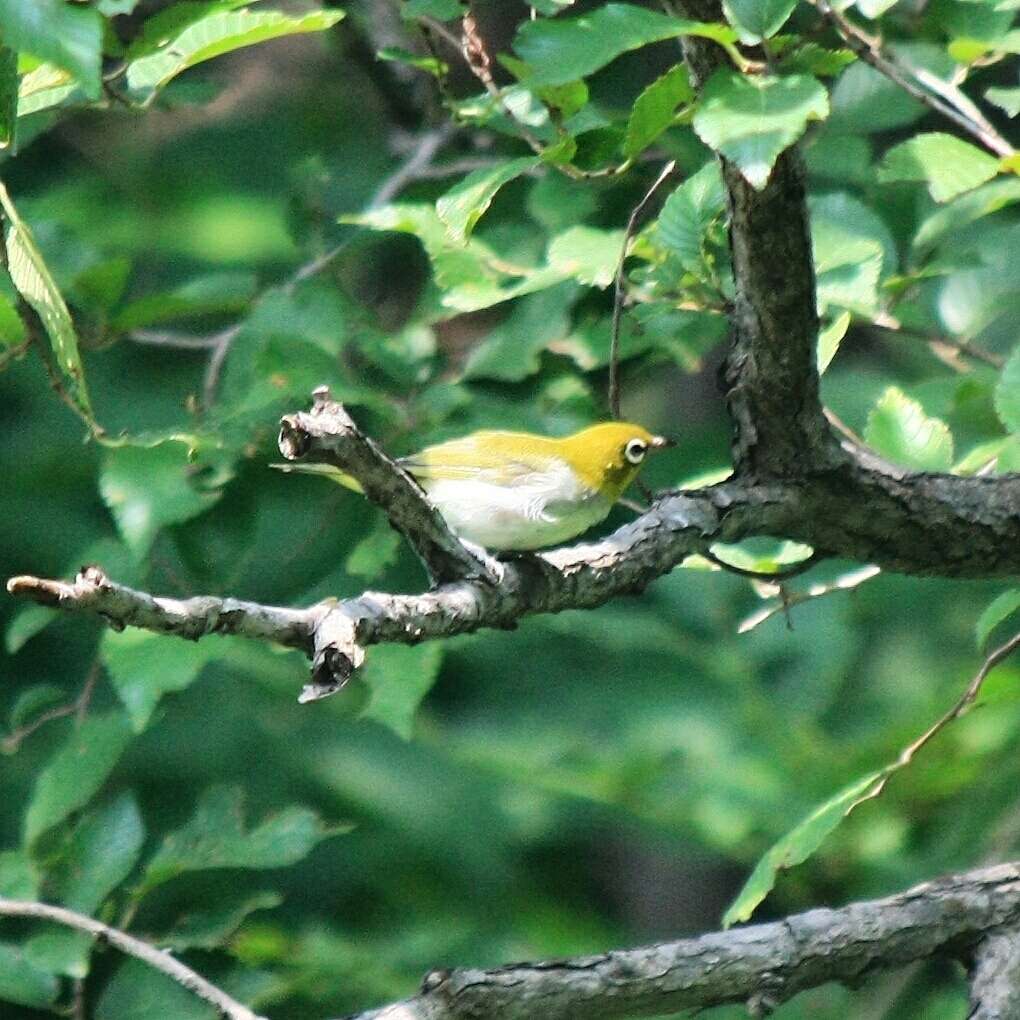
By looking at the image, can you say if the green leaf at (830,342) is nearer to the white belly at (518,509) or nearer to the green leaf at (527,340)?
the white belly at (518,509)

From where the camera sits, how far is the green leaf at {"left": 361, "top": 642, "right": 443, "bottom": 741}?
2508 millimetres

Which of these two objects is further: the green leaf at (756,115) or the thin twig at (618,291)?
the thin twig at (618,291)

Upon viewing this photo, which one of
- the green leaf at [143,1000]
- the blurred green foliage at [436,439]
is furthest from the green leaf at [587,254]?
the green leaf at [143,1000]

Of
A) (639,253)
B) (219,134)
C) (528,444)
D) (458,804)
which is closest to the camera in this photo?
(639,253)

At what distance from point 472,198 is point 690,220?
1.27 feet

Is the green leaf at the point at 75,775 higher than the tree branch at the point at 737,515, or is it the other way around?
the tree branch at the point at 737,515

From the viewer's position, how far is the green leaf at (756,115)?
145 cm

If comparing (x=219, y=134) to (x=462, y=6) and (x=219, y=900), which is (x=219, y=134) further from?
(x=462, y=6)

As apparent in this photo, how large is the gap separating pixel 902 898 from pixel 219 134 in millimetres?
3608

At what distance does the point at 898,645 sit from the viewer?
4.39 m

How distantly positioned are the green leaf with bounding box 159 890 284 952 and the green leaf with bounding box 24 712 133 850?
0.93 feet

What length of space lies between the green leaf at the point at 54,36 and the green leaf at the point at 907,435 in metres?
1.48

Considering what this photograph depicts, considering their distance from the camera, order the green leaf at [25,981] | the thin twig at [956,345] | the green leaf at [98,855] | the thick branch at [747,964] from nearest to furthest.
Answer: the thick branch at [747,964], the green leaf at [25,981], the green leaf at [98,855], the thin twig at [956,345]

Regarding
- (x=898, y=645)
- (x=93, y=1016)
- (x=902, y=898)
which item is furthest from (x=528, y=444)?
(x=898, y=645)
